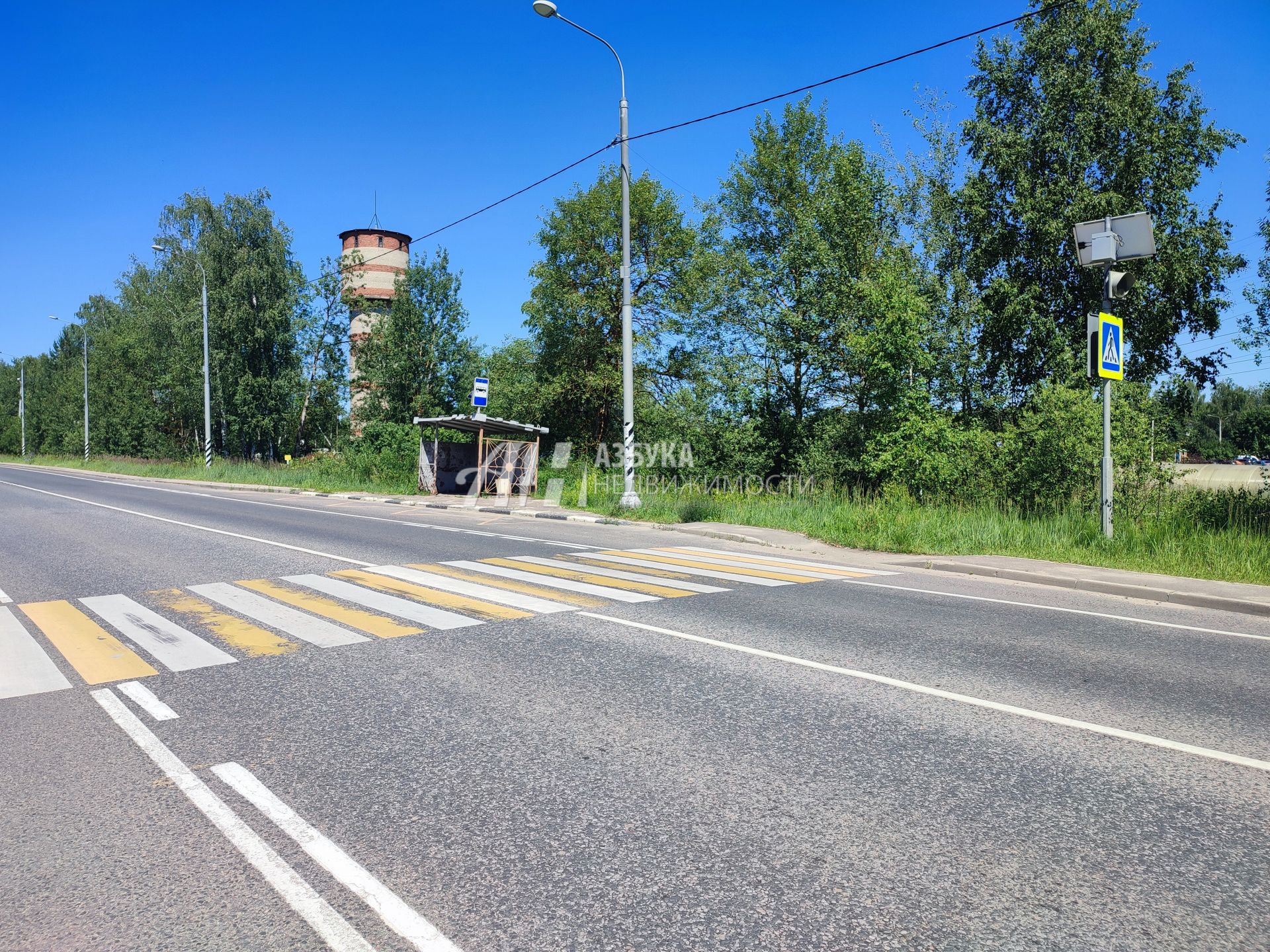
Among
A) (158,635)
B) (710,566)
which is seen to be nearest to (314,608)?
(158,635)

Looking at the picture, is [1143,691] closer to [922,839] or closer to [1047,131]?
[922,839]

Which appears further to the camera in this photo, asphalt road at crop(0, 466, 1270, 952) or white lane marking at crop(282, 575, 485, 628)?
white lane marking at crop(282, 575, 485, 628)

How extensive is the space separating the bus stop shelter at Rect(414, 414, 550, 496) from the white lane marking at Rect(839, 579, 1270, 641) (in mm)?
16672

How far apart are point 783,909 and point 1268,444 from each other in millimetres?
14799

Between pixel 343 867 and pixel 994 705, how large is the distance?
3682mm

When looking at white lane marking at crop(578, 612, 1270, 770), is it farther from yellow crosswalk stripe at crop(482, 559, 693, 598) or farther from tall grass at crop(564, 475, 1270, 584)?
tall grass at crop(564, 475, 1270, 584)

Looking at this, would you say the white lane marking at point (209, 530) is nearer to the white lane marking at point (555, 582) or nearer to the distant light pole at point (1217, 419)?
the white lane marking at point (555, 582)

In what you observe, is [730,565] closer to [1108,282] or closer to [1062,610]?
[1062,610]

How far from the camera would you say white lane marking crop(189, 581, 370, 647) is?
6289 mm

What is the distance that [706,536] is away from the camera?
47.6 ft

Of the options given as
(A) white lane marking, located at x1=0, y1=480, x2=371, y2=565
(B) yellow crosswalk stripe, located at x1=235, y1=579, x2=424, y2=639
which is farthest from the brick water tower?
(B) yellow crosswalk stripe, located at x1=235, y1=579, x2=424, y2=639

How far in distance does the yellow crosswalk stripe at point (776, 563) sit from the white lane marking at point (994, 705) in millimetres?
4014

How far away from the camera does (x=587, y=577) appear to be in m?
9.27

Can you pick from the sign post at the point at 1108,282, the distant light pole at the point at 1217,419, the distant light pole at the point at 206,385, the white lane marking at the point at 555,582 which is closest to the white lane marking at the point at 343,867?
the white lane marking at the point at 555,582
